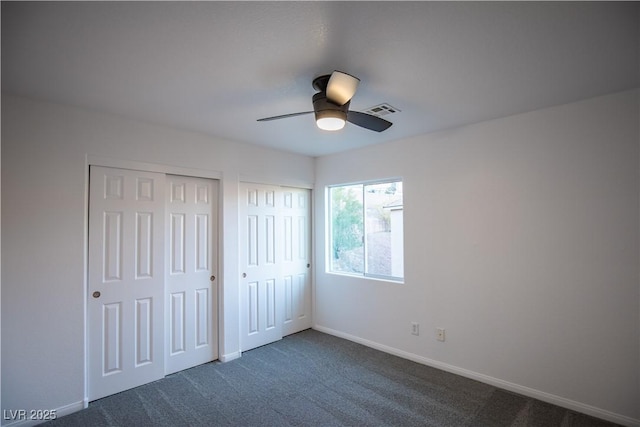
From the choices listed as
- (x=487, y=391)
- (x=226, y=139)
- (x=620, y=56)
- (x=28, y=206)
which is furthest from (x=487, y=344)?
(x=28, y=206)

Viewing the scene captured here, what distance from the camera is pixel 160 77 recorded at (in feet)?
6.72

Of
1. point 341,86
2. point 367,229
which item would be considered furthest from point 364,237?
point 341,86

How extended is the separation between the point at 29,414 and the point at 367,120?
10.7ft

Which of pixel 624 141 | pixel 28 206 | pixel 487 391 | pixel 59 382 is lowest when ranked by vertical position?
pixel 487 391

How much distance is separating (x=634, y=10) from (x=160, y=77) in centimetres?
253

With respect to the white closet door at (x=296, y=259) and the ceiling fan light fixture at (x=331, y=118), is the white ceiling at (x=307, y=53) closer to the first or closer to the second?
the ceiling fan light fixture at (x=331, y=118)

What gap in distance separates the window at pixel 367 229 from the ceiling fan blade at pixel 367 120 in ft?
4.88

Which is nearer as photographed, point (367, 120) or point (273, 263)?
point (367, 120)

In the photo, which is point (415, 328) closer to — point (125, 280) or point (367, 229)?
point (367, 229)

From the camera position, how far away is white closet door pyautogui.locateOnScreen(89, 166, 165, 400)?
2676 mm

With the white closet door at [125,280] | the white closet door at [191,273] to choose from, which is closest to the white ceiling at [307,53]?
the white closet door at [125,280]

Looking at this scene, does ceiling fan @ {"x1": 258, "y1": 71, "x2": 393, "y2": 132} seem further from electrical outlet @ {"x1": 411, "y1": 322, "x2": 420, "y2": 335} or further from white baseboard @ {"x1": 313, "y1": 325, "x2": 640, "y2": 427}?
white baseboard @ {"x1": 313, "y1": 325, "x2": 640, "y2": 427}

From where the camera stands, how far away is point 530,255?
2721 mm

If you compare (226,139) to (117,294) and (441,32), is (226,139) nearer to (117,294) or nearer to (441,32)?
(117,294)
